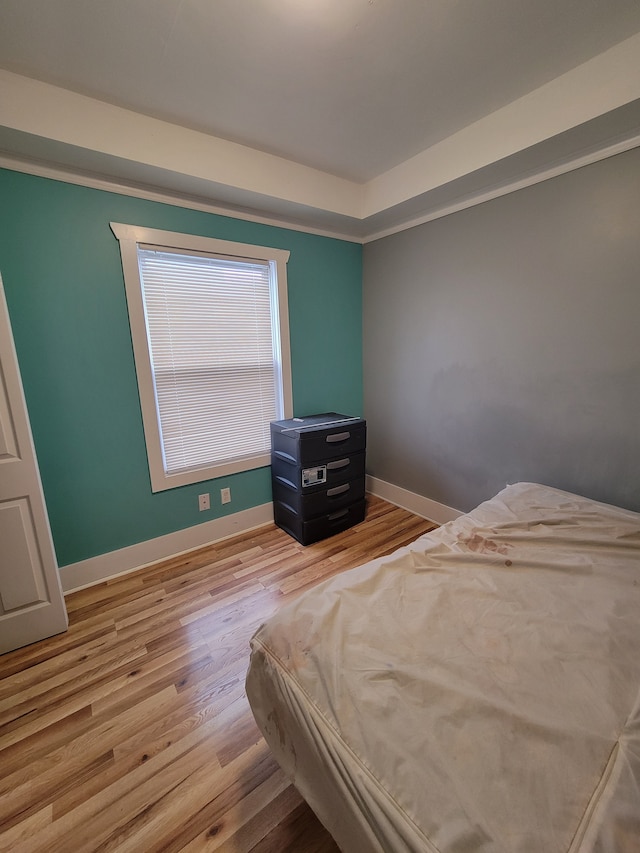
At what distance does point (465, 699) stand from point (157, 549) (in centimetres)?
214

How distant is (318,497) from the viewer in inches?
98.0

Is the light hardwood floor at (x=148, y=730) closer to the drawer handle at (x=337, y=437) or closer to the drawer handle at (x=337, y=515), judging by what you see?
the drawer handle at (x=337, y=515)

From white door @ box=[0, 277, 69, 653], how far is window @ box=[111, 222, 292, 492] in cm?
65

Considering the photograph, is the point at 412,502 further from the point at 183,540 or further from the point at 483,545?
the point at 183,540

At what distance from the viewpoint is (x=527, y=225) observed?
2000 millimetres

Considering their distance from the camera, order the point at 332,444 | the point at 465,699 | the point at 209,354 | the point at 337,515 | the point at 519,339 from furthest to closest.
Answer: the point at 337,515, the point at 332,444, the point at 209,354, the point at 519,339, the point at 465,699

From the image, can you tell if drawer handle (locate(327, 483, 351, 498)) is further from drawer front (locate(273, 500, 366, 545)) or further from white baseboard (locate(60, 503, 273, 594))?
white baseboard (locate(60, 503, 273, 594))

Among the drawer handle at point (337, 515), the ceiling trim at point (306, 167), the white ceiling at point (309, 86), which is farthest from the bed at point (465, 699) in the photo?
the white ceiling at point (309, 86)

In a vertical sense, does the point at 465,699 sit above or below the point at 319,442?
below

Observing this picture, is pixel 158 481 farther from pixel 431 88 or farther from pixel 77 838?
pixel 431 88

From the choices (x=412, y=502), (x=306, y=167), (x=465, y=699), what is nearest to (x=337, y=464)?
(x=412, y=502)

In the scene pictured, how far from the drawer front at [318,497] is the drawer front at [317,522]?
0.13ft

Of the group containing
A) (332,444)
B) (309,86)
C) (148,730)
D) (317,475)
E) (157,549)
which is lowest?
(148,730)

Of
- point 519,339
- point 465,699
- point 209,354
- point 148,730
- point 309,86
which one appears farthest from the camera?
point 209,354
